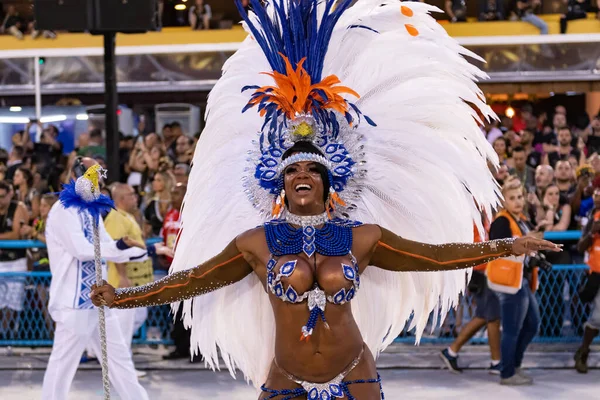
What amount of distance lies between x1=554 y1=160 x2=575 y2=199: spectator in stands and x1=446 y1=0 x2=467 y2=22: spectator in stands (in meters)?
6.57

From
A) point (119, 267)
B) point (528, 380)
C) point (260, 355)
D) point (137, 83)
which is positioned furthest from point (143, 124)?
point (260, 355)

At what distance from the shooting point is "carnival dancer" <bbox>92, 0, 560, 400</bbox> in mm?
4738

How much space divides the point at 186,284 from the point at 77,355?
221 centimetres

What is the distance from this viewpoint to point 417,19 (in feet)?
17.8

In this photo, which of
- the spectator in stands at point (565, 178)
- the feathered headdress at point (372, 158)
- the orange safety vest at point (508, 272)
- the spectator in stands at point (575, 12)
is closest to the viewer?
the feathered headdress at point (372, 158)

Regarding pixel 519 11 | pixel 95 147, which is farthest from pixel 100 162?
pixel 519 11

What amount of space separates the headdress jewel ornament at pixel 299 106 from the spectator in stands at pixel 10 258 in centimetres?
496

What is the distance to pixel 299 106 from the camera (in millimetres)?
4957

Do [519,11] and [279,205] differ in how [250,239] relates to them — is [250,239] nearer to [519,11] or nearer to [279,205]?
[279,205]

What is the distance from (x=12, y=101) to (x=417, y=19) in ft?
37.5

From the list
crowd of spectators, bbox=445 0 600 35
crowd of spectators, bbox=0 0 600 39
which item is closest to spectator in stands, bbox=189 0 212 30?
crowd of spectators, bbox=0 0 600 39

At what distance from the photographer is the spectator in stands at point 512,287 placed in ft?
26.5

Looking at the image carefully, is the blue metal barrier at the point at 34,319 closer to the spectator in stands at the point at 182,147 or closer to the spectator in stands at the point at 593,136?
the spectator in stands at the point at 182,147

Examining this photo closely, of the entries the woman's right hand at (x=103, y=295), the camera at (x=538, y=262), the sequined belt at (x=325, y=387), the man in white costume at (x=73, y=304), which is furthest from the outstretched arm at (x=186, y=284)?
the camera at (x=538, y=262)
